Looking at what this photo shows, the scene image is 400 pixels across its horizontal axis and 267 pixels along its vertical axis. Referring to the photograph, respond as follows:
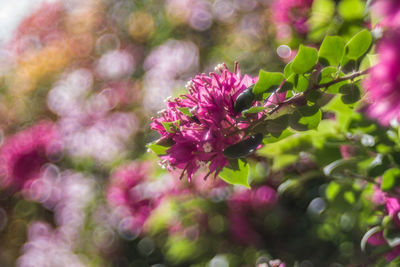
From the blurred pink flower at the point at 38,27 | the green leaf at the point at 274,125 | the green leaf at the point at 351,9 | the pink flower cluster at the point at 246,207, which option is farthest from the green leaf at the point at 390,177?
the blurred pink flower at the point at 38,27

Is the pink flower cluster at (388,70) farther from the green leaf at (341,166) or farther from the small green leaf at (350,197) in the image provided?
the small green leaf at (350,197)

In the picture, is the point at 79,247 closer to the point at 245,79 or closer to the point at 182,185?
the point at 182,185

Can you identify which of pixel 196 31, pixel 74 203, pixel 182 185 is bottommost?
pixel 182 185

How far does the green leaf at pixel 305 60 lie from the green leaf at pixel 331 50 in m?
0.03

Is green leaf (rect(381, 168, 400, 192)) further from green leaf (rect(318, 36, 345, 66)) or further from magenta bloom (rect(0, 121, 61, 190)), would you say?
magenta bloom (rect(0, 121, 61, 190))

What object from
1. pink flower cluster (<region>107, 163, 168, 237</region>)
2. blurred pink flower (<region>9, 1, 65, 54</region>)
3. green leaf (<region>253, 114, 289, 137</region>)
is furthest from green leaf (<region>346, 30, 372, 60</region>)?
blurred pink flower (<region>9, 1, 65, 54</region>)

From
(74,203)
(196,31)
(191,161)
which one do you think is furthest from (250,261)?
(196,31)

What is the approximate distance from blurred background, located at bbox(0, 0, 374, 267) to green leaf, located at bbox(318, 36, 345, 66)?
0.29 meters

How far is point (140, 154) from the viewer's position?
1910 mm

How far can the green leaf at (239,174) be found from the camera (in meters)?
0.61

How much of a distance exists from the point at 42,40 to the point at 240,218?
7.50ft

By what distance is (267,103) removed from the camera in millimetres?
574

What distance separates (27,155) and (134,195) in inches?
29.5

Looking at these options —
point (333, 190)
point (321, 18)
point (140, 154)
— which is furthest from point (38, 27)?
point (333, 190)
